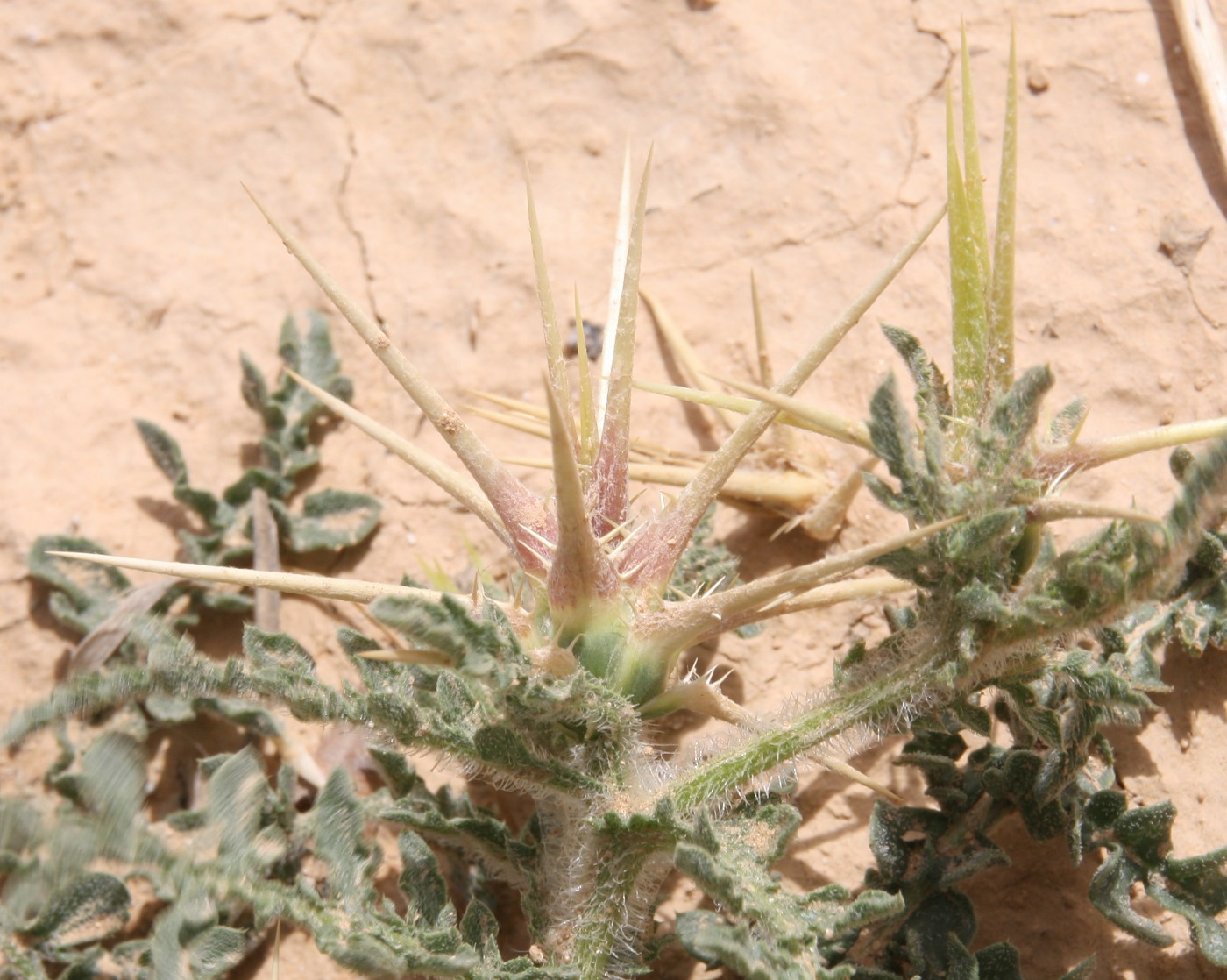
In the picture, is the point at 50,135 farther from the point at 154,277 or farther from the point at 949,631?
the point at 949,631

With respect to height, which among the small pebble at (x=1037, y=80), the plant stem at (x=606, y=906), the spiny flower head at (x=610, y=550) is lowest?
the plant stem at (x=606, y=906)

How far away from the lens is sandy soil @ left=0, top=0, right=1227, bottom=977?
2422 millimetres

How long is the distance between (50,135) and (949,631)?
3.03m

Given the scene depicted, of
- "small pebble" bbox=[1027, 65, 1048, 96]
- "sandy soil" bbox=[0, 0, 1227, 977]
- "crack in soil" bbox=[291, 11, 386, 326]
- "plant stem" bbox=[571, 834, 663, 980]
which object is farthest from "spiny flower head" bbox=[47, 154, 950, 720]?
"small pebble" bbox=[1027, 65, 1048, 96]

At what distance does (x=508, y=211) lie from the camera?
2.88m

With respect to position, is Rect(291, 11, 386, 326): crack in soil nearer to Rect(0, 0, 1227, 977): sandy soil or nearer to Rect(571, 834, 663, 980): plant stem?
Rect(0, 0, 1227, 977): sandy soil

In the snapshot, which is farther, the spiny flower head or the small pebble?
the small pebble

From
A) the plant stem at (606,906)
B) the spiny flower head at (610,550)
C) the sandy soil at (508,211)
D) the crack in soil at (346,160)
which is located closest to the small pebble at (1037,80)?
the sandy soil at (508,211)

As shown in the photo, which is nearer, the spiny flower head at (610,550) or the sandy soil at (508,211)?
the spiny flower head at (610,550)

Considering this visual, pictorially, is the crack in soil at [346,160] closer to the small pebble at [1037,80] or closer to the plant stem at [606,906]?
the plant stem at [606,906]

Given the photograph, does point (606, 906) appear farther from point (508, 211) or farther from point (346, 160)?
point (346, 160)

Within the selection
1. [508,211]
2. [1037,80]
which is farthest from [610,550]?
[1037,80]

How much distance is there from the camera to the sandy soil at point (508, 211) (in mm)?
2422

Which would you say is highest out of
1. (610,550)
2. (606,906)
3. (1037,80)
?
(1037,80)
